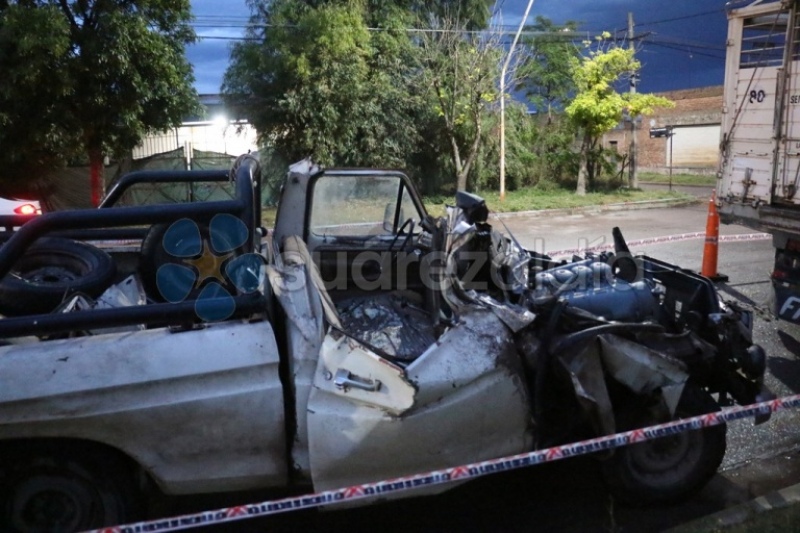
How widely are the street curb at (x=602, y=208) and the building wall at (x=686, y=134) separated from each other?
712 inches

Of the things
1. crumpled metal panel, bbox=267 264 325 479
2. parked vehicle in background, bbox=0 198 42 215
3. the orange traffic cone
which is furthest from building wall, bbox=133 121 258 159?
crumpled metal panel, bbox=267 264 325 479

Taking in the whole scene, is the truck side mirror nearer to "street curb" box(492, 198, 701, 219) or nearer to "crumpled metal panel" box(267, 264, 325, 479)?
"crumpled metal panel" box(267, 264, 325, 479)

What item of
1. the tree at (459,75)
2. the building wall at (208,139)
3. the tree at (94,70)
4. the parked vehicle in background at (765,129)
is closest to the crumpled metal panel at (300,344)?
the parked vehicle in background at (765,129)

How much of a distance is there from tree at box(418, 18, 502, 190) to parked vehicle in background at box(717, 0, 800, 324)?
13196 mm

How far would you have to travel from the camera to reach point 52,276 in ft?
12.1

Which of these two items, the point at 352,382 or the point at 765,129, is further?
the point at 765,129

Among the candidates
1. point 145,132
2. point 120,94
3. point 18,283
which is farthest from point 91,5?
point 18,283

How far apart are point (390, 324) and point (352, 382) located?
3.76 feet

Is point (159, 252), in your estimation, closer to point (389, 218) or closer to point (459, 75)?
point (389, 218)

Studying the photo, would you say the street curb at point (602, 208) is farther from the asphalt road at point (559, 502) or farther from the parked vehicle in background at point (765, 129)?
the asphalt road at point (559, 502)

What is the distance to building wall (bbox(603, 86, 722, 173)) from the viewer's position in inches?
1566

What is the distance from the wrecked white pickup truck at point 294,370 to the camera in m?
2.73

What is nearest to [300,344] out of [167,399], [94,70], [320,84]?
[167,399]

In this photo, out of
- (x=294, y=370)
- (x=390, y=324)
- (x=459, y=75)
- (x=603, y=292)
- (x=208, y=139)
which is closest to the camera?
(x=294, y=370)
